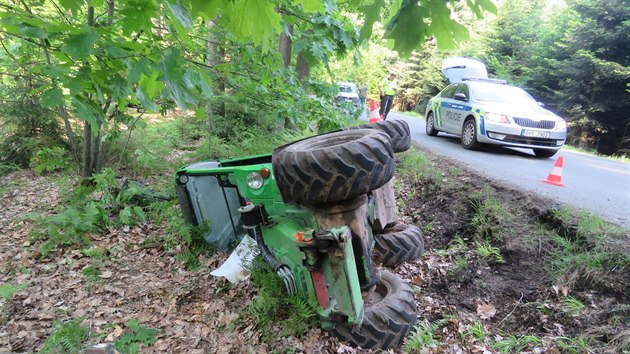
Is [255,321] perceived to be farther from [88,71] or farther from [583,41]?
[583,41]

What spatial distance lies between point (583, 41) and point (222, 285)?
2115 centimetres

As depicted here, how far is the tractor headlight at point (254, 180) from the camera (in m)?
3.26

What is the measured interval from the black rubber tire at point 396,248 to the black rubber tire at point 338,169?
1509 mm

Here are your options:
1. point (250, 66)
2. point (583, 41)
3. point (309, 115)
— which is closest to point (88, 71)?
point (250, 66)

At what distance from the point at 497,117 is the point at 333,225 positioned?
742 centimetres

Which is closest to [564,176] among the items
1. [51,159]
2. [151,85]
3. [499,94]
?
[499,94]

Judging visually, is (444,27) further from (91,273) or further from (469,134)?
(469,134)

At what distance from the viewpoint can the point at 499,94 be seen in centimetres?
975

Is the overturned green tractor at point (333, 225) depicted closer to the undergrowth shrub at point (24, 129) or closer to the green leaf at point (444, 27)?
the green leaf at point (444, 27)

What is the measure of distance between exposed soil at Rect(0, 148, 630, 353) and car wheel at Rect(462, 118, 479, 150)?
14.6 ft

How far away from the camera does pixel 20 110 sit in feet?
23.9

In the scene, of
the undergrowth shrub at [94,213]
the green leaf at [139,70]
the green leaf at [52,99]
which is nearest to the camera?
the green leaf at [139,70]

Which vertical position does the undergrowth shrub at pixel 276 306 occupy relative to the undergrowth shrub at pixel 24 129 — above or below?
below

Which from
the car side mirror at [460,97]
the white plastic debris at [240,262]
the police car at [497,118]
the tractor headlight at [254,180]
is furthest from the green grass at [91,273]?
the car side mirror at [460,97]
